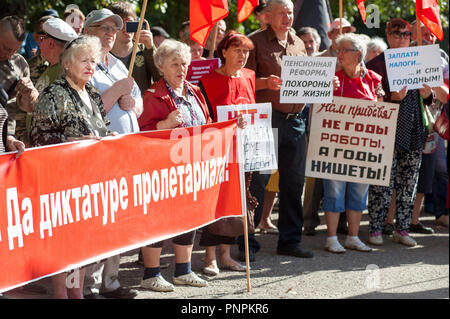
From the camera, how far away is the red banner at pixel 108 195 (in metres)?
4.36

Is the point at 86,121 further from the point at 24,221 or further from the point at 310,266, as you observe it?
the point at 310,266

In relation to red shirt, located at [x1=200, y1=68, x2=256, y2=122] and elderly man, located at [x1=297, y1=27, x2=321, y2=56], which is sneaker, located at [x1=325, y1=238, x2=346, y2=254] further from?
elderly man, located at [x1=297, y1=27, x2=321, y2=56]

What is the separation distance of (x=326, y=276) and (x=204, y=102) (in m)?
1.85

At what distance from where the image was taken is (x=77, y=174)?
471cm

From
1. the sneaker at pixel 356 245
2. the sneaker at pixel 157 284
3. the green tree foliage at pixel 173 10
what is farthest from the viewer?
the green tree foliage at pixel 173 10

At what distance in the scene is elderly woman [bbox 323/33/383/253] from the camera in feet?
25.2

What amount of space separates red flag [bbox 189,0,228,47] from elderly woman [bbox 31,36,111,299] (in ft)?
5.30

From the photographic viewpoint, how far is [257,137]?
22.5 feet

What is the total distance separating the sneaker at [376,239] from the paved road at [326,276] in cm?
8

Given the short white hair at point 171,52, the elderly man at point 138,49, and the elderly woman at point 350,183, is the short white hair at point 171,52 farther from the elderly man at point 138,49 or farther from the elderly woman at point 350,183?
the elderly woman at point 350,183

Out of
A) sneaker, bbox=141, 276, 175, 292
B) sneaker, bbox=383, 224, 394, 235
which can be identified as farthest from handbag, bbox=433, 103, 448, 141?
sneaker, bbox=141, 276, 175, 292

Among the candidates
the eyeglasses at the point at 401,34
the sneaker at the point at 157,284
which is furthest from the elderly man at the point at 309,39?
the sneaker at the point at 157,284
